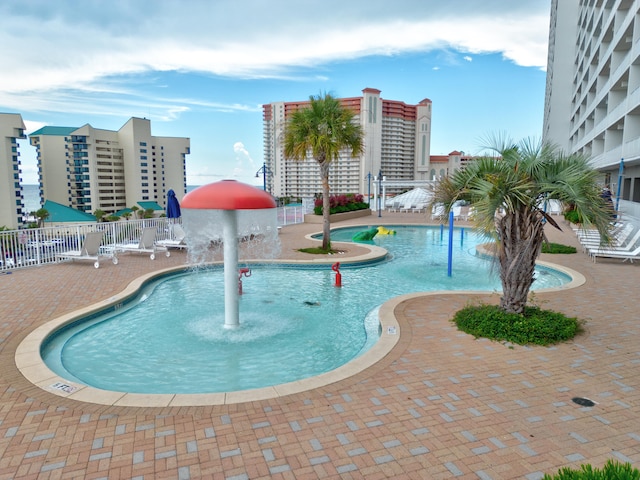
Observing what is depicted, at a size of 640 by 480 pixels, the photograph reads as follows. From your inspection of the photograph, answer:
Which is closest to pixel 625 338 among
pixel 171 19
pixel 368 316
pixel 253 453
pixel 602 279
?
pixel 368 316

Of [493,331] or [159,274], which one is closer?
[493,331]

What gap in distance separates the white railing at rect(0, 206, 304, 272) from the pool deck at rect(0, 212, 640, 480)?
6054mm

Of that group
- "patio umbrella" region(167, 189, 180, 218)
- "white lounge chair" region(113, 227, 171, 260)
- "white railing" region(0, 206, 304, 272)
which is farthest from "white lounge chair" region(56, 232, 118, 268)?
"patio umbrella" region(167, 189, 180, 218)

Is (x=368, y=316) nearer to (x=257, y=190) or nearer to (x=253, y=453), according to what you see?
(x=257, y=190)

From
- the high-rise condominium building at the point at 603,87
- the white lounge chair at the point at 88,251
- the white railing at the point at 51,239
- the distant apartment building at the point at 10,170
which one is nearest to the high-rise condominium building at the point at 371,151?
the high-rise condominium building at the point at 603,87

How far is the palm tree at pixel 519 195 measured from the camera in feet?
19.1

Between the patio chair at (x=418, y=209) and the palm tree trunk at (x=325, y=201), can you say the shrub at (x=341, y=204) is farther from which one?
the palm tree trunk at (x=325, y=201)

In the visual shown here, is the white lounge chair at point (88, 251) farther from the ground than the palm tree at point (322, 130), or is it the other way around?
the palm tree at point (322, 130)

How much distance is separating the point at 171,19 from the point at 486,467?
1664 centimetres

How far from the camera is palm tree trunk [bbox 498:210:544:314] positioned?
6.33 m

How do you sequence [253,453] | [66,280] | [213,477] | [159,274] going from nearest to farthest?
[213,477] < [253,453] < [66,280] < [159,274]

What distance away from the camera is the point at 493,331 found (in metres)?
6.32

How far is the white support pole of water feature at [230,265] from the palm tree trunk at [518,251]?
426 centimetres

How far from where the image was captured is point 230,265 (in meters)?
7.21
